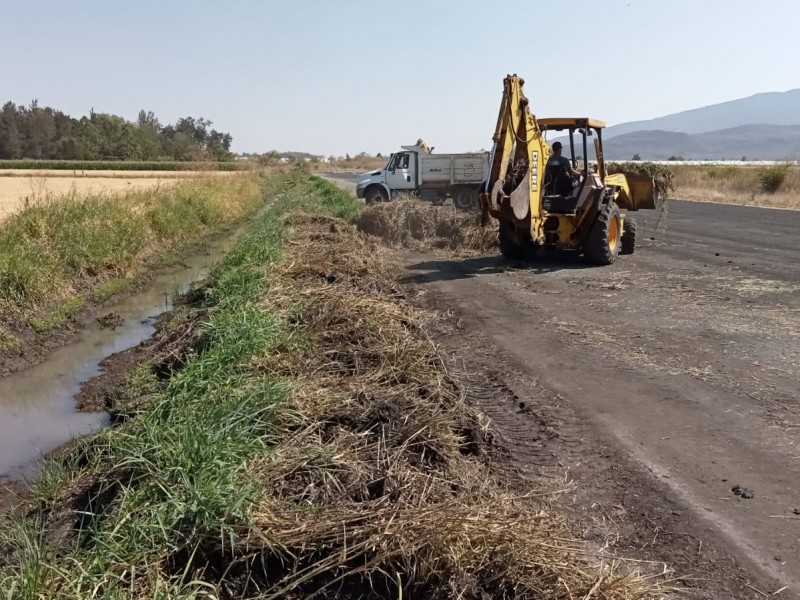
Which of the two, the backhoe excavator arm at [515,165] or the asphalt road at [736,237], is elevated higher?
the backhoe excavator arm at [515,165]

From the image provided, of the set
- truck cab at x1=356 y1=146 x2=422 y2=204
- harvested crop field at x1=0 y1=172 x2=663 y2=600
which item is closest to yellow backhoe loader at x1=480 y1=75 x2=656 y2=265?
harvested crop field at x1=0 y1=172 x2=663 y2=600

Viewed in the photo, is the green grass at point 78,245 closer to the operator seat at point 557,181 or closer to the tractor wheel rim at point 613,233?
the operator seat at point 557,181

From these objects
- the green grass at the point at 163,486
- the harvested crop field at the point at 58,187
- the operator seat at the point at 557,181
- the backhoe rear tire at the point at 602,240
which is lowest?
the green grass at the point at 163,486

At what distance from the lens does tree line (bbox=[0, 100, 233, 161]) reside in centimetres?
8256

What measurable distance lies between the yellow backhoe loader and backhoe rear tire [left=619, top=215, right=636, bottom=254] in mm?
774

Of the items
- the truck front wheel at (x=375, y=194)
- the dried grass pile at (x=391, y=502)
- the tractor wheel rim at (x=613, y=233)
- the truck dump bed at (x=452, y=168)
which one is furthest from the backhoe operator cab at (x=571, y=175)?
the truck front wheel at (x=375, y=194)

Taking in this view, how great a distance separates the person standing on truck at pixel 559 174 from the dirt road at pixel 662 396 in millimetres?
1583

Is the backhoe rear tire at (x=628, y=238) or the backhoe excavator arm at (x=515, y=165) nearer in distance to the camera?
the backhoe excavator arm at (x=515, y=165)

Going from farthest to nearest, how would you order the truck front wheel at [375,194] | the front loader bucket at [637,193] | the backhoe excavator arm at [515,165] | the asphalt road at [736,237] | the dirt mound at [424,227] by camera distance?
the truck front wheel at [375,194]
the dirt mound at [424,227]
the front loader bucket at [637,193]
the asphalt road at [736,237]
the backhoe excavator arm at [515,165]

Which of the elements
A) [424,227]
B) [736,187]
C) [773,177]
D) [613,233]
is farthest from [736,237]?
[736,187]

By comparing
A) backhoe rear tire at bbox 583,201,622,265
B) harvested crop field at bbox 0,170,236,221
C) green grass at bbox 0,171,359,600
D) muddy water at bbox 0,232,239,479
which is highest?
harvested crop field at bbox 0,170,236,221

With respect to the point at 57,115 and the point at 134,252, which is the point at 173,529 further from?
the point at 57,115

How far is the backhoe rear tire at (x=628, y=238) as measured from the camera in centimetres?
1577

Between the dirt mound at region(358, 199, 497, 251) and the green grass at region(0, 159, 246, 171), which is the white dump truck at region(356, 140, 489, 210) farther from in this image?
the green grass at region(0, 159, 246, 171)
